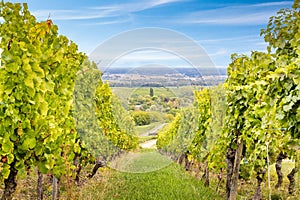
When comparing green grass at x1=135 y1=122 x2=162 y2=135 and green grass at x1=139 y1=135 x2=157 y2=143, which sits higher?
green grass at x1=135 y1=122 x2=162 y2=135

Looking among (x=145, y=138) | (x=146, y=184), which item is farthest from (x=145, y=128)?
(x=146, y=184)

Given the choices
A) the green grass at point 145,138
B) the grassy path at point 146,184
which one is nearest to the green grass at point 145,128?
the green grass at point 145,138

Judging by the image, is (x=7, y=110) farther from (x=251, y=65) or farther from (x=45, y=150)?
(x=251, y=65)

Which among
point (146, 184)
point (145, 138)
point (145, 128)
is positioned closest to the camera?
point (146, 184)

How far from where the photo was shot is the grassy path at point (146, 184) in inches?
235

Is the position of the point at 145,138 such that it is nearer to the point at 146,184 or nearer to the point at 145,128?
the point at 145,128

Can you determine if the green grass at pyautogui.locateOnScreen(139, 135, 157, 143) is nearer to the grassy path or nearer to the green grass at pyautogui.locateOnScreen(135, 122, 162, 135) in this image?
the green grass at pyautogui.locateOnScreen(135, 122, 162, 135)

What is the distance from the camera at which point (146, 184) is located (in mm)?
6980

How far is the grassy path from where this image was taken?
5.98 m

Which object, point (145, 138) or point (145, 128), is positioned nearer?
point (145, 128)

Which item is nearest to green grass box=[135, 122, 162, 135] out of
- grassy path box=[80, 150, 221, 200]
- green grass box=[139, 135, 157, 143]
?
green grass box=[139, 135, 157, 143]

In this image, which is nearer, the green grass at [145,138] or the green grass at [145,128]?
the green grass at [145,128]

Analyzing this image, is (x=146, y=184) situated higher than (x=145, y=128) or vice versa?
(x=145, y=128)

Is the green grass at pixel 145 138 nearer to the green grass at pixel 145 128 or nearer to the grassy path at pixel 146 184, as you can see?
the green grass at pixel 145 128
